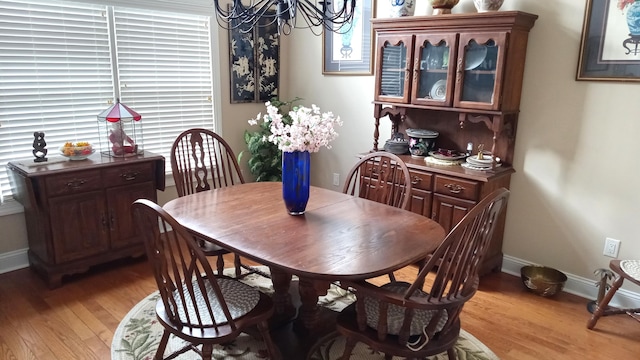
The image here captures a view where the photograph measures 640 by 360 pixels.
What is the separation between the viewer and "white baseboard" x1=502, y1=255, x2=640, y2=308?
9.44 feet

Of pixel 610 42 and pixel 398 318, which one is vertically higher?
pixel 610 42

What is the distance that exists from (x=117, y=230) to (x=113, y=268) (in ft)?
0.97

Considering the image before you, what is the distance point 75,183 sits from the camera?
298cm

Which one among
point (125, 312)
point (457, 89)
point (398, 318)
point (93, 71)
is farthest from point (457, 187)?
point (93, 71)

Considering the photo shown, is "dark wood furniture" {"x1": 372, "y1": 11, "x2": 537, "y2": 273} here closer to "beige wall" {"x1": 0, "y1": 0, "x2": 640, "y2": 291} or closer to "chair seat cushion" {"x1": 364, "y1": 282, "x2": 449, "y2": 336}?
"beige wall" {"x1": 0, "y1": 0, "x2": 640, "y2": 291}

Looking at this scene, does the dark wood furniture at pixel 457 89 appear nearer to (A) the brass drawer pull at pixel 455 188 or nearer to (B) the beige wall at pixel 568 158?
(A) the brass drawer pull at pixel 455 188

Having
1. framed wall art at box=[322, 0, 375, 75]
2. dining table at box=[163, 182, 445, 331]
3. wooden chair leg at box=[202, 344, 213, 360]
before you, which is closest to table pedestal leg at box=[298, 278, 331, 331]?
dining table at box=[163, 182, 445, 331]

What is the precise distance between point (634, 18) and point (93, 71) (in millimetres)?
3542

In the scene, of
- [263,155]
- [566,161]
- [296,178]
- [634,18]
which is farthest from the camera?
[263,155]

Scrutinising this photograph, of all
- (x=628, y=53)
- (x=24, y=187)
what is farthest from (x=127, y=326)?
(x=628, y=53)

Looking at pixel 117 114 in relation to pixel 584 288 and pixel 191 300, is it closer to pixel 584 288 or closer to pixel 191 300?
pixel 191 300

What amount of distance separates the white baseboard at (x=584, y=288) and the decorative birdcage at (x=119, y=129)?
283 centimetres

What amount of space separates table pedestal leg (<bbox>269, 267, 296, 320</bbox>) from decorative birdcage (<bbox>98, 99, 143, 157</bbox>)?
61.9 inches

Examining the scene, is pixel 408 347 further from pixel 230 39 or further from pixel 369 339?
pixel 230 39
